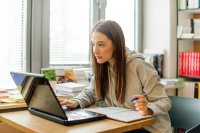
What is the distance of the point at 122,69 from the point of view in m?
1.86

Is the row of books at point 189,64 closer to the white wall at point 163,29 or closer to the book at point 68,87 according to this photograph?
the white wall at point 163,29

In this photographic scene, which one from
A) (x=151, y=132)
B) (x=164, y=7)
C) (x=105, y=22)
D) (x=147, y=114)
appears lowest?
(x=151, y=132)

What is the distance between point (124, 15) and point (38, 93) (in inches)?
87.0

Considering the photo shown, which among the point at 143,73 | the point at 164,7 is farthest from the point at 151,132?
→ the point at 164,7

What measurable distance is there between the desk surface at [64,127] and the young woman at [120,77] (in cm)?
19

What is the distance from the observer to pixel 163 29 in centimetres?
346

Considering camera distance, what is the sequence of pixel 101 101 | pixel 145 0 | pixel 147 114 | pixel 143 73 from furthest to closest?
pixel 145 0
pixel 101 101
pixel 143 73
pixel 147 114

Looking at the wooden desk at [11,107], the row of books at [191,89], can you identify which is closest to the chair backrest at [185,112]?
the wooden desk at [11,107]

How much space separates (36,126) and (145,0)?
2.63 m

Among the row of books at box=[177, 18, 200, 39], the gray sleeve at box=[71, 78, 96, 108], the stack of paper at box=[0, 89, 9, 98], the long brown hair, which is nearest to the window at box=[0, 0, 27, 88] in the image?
the stack of paper at box=[0, 89, 9, 98]

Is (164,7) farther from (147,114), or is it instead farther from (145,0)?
(147,114)

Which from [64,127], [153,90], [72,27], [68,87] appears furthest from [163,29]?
[64,127]

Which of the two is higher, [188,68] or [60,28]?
[60,28]

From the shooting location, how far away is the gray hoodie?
5.58 ft
